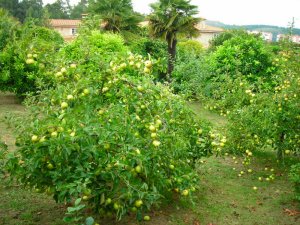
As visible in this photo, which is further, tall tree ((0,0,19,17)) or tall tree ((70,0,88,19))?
tall tree ((70,0,88,19))

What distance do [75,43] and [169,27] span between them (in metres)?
6.65

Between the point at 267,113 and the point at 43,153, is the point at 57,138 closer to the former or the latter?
the point at 43,153

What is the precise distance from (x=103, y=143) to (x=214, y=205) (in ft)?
8.18

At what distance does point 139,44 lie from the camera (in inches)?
727

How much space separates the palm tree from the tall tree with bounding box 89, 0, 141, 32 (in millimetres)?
3077

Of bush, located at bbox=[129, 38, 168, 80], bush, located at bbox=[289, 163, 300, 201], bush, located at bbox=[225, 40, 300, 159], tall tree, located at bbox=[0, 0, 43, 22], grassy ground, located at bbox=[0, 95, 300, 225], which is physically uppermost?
tall tree, located at bbox=[0, 0, 43, 22]

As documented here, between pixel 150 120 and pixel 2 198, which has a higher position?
pixel 150 120

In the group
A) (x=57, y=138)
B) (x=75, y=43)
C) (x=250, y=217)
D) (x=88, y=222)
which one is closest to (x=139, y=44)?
(x=75, y=43)

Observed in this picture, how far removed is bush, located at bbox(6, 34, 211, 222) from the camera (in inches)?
124

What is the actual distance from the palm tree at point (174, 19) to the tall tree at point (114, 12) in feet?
10.1

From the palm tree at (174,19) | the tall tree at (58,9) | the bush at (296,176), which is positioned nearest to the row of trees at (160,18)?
the palm tree at (174,19)

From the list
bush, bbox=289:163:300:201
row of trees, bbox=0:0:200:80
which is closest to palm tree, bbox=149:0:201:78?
row of trees, bbox=0:0:200:80

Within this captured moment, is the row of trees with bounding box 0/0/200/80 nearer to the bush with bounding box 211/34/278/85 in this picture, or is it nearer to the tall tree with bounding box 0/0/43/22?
the bush with bounding box 211/34/278/85

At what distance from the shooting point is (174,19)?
17.5 m
